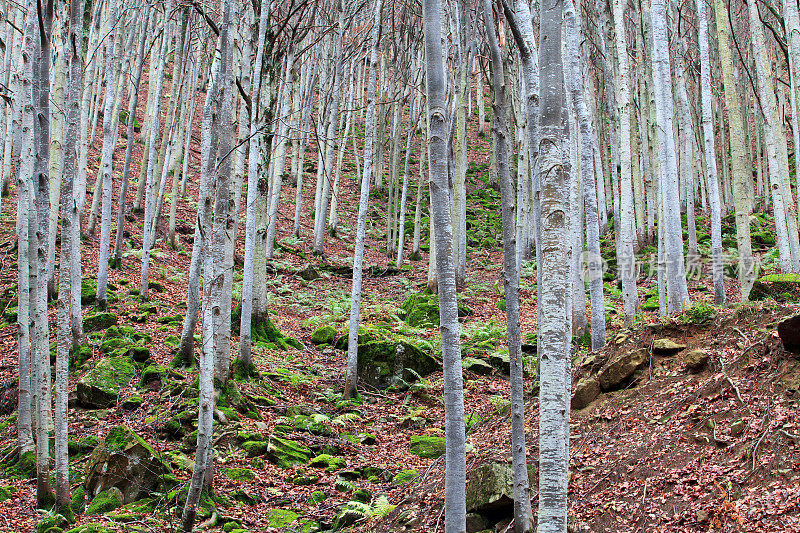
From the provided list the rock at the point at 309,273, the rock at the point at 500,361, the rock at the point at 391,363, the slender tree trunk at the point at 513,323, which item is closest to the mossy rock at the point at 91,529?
the slender tree trunk at the point at 513,323

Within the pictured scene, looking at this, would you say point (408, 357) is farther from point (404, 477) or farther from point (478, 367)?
point (404, 477)

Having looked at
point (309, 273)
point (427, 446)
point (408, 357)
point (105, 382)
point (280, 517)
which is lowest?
point (280, 517)

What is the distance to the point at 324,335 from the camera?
980 cm

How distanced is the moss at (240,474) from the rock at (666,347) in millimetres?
4367

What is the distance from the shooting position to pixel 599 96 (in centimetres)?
2075

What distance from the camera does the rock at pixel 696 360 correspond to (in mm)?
5086

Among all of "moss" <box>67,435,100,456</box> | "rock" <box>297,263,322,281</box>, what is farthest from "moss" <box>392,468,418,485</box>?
"rock" <box>297,263,322,281</box>

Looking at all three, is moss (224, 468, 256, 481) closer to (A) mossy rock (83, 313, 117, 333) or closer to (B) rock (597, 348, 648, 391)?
(B) rock (597, 348, 648, 391)

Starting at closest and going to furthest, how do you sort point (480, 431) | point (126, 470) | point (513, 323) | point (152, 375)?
point (513, 323), point (126, 470), point (480, 431), point (152, 375)

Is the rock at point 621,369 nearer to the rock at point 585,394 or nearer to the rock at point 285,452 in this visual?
the rock at point 585,394

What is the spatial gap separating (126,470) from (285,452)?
1602 millimetres

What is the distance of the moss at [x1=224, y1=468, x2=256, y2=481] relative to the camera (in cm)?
540

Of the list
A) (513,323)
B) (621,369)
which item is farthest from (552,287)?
(621,369)

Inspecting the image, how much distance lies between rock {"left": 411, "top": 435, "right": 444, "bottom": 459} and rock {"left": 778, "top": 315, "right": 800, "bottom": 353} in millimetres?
3516
